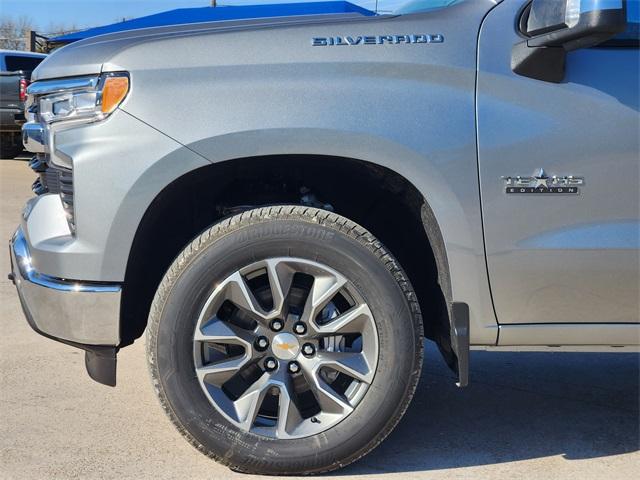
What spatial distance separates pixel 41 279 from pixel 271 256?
2.78 ft

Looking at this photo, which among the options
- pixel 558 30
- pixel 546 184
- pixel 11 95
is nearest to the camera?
pixel 558 30

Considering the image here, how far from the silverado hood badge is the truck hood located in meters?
0.09

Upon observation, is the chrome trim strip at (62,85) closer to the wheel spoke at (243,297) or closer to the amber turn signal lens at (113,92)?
the amber turn signal lens at (113,92)

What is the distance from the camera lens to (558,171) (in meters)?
2.82

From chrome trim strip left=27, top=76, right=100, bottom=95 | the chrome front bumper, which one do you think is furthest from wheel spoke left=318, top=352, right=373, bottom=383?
chrome trim strip left=27, top=76, right=100, bottom=95

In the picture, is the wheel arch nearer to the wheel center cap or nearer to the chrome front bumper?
the chrome front bumper

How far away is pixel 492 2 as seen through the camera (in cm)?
291

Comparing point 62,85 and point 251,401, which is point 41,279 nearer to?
point 62,85

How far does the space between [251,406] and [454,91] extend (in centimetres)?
130

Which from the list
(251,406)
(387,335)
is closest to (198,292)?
(251,406)

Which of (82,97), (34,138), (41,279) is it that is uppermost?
(82,97)

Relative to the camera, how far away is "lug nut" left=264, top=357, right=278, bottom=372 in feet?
9.65

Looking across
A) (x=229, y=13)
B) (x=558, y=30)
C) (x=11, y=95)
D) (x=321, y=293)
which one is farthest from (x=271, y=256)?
(x=11, y=95)

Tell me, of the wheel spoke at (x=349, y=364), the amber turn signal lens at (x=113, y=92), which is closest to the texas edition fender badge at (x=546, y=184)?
the wheel spoke at (x=349, y=364)
